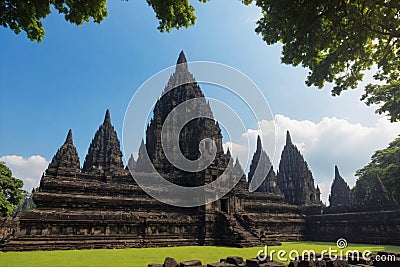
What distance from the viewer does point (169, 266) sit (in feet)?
27.2

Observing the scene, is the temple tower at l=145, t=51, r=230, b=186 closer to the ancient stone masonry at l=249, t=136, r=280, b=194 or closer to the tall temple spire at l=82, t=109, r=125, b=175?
the tall temple spire at l=82, t=109, r=125, b=175

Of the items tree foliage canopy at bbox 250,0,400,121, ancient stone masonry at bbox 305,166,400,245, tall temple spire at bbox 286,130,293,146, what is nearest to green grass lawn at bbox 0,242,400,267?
tree foliage canopy at bbox 250,0,400,121

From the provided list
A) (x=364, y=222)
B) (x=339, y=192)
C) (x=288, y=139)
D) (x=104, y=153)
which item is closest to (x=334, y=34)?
(x=364, y=222)

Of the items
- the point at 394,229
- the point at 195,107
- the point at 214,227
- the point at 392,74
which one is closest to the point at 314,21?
the point at 392,74

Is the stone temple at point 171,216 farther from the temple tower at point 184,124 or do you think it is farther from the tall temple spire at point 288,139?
the tall temple spire at point 288,139

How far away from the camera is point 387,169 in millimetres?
35969

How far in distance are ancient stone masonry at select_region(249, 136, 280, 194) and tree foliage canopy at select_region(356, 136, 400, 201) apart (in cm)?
1719

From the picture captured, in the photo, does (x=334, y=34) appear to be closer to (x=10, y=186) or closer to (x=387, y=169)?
(x=387, y=169)

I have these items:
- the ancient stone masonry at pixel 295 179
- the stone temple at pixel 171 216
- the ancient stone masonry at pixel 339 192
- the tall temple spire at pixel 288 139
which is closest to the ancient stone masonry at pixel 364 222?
the stone temple at pixel 171 216

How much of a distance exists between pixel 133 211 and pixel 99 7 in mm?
18640

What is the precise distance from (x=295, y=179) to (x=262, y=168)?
883 centimetres

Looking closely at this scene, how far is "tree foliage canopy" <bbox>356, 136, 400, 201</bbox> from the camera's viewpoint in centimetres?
3406

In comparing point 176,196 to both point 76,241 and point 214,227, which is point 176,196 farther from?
point 76,241

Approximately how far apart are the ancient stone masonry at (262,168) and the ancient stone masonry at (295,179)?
2.13m
